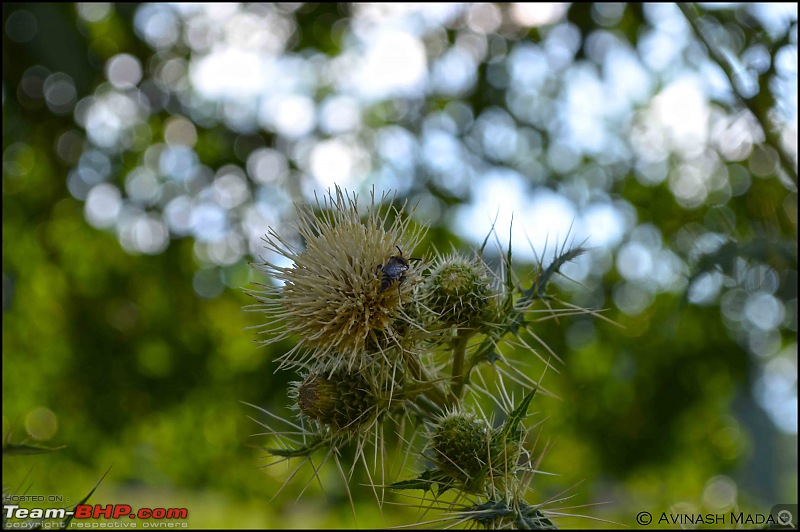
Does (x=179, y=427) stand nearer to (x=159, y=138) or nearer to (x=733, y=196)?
(x=159, y=138)

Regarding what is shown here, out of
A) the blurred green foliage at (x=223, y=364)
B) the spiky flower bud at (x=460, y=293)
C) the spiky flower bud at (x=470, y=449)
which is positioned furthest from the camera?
the blurred green foliage at (x=223, y=364)

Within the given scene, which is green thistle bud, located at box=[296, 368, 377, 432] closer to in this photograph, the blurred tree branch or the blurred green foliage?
the blurred tree branch

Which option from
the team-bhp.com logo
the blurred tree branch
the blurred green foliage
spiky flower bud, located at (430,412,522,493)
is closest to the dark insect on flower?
spiky flower bud, located at (430,412,522,493)

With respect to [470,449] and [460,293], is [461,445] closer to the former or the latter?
[470,449]

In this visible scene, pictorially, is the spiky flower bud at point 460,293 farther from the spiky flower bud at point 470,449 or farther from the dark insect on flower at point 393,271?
the spiky flower bud at point 470,449

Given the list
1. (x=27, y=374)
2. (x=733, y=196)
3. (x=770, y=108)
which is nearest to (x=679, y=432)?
(x=733, y=196)

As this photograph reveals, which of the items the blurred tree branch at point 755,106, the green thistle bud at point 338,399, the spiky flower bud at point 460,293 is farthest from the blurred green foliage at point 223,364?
the green thistle bud at point 338,399
